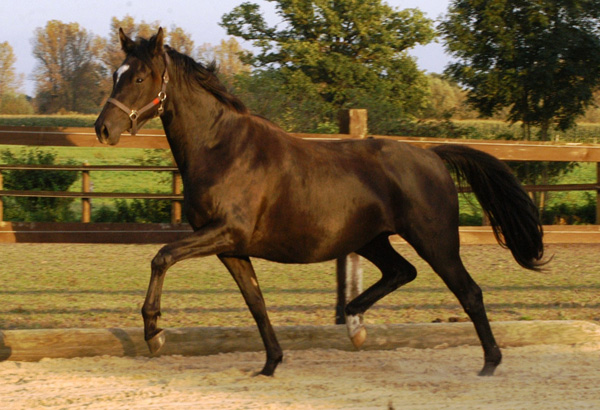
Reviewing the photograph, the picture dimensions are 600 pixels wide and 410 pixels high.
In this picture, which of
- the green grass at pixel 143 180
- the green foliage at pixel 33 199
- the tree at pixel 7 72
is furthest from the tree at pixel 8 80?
the green foliage at pixel 33 199

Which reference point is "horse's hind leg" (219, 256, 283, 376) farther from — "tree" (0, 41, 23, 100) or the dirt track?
"tree" (0, 41, 23, 100)

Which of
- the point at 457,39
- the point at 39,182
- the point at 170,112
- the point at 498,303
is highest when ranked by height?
the point at 457,39

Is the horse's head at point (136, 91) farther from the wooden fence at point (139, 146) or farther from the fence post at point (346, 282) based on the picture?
the wooden fence at point (139, 146)

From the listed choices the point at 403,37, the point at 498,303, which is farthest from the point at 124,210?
the point at 403,37

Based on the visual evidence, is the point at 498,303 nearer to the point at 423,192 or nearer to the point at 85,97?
the point at 423,192

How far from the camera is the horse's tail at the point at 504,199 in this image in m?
5.09

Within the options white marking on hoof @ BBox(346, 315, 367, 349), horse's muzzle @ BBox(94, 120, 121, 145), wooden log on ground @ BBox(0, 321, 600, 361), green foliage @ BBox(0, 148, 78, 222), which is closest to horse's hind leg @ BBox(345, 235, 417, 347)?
white marking on hoof @ BBox(346, 315, 367, 349)

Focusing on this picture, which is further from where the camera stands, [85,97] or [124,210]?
[85,97]

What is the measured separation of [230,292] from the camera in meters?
7.48

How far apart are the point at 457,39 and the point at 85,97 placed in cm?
2211

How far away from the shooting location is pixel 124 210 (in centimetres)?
1078

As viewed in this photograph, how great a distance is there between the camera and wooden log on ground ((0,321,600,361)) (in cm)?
461

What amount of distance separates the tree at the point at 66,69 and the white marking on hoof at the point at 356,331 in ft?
91.8

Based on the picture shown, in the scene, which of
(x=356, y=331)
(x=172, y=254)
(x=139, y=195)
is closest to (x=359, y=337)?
(x=356, y=331)
